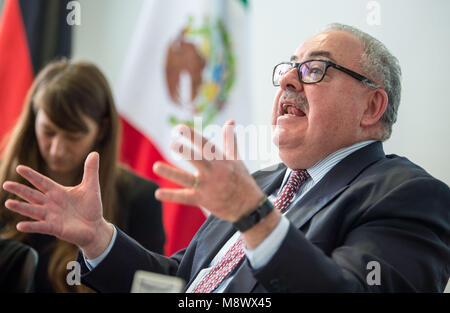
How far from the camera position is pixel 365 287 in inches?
41.5

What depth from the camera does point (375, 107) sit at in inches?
60.9

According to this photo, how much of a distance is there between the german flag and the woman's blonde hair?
805 millimetres

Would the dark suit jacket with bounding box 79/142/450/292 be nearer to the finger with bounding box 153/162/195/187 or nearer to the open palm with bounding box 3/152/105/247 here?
the open palm with bounding box 3/152/105/247

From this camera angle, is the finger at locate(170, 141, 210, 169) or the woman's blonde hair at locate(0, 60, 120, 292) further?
the woman's blonde hair at locate(0, 60, 120, 292)

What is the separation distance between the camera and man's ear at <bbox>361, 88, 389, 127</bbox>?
153cm

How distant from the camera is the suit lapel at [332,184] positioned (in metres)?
1.32

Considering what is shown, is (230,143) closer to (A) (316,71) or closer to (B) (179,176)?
(B) (179,176)

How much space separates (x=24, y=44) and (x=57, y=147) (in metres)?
1.32

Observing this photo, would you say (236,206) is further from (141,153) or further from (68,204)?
(141,153)

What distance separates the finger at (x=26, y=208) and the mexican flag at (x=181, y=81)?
1703 millimetres
